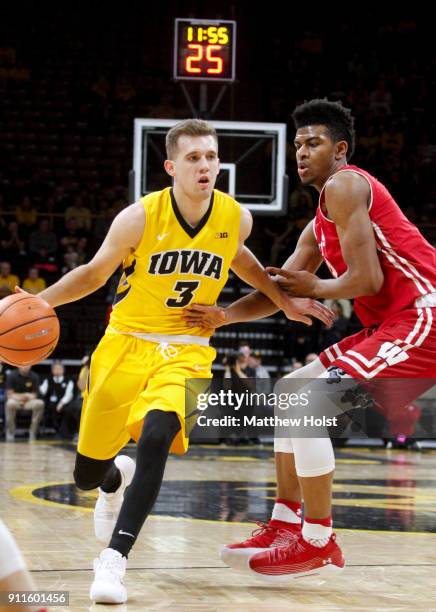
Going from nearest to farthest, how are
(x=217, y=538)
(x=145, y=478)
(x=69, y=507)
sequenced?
(x=145, y=478) < (x=217, y=538) < (x=69, y=507)

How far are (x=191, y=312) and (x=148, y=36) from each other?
17.8 m

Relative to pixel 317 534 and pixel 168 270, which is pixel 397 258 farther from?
pixel 317 534

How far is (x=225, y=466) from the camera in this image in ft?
35.4

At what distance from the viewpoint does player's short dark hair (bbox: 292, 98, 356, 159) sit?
14.8 feet

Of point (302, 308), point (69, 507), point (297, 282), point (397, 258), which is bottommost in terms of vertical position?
point (69, 507)

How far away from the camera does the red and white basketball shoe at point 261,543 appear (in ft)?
14.5

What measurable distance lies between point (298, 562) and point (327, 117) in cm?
199

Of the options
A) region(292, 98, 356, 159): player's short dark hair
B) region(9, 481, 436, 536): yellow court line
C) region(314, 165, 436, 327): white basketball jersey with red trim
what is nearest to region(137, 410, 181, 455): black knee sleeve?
region(314, 165, 436, 327): white basketball jersey with red trim

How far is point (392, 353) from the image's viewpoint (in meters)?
4.14

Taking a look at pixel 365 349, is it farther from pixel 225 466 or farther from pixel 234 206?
pixel 225 466

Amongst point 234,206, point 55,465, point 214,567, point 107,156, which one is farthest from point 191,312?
point 107,156

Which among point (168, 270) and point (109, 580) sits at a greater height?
point (168, 270)

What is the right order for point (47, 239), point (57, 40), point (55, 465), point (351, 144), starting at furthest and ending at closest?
1. point (57, 40)
2. point (47, 239)
3. point (55, 465)
4. point (351, 144)

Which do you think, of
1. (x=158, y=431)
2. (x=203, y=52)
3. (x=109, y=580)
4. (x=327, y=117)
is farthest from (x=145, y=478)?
(x=203, y=52)
